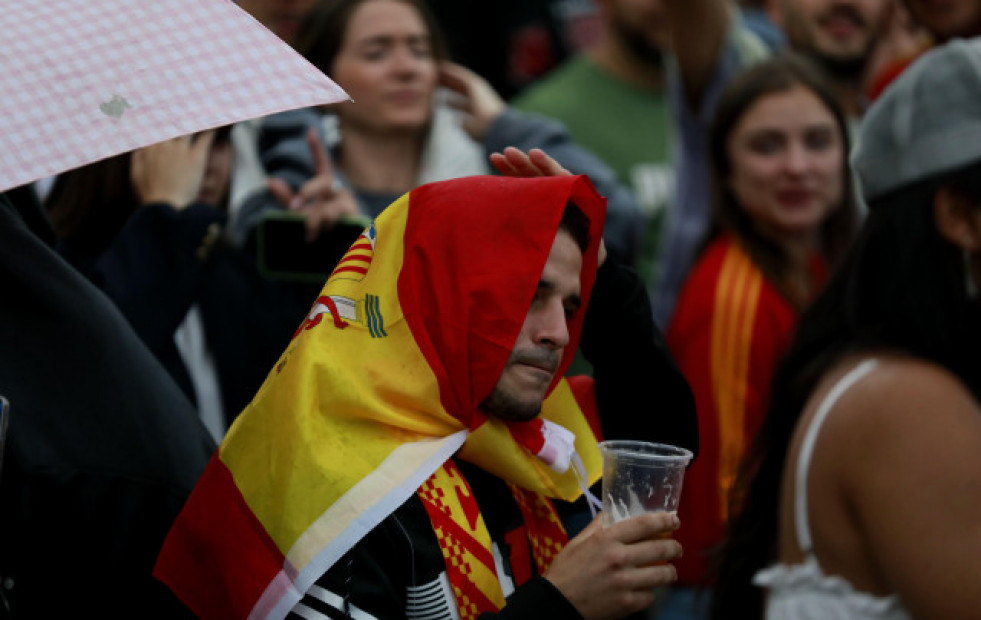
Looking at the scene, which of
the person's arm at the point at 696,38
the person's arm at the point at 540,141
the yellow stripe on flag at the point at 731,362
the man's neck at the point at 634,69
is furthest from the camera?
the man's neck at the point at 634,69

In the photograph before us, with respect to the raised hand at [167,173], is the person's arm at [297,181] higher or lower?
lower

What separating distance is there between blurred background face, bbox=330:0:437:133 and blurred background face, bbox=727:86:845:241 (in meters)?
1.13

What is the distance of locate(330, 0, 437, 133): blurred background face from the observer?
431 centimetres

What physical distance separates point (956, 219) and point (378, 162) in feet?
6.51

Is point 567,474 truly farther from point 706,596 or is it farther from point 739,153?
point 739,153

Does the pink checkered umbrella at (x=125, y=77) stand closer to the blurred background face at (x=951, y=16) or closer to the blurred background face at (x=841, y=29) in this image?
the blurred background face at (x=951, y=16)

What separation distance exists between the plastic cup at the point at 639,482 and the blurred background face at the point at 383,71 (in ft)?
7.70

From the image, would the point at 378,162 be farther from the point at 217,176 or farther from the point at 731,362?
the point at 731,362

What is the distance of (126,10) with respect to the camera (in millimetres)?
2148

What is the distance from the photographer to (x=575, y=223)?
242cm

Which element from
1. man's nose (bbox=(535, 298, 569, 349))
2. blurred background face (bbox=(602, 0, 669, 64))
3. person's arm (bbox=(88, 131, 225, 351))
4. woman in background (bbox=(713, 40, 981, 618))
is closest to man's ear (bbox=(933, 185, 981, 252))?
woman in background (bbox=(713, 40, 981, 618))

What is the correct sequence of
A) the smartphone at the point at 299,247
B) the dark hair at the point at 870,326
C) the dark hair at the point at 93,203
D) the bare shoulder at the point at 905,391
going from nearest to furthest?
the bare shoulder at the point at 905,391, the dark hair at the point at 870,326, the dark hair at the point at 93,203, the smartphone at the point at 299,247

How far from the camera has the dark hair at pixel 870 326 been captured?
2.88 m

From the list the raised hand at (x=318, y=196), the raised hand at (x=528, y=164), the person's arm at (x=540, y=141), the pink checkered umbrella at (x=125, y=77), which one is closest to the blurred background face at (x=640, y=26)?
the person's arm at (x=540, y=141)
